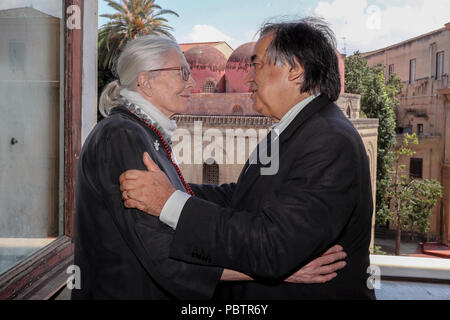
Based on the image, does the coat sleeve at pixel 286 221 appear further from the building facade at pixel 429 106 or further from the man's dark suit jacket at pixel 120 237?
the building facade at pixel 429 106

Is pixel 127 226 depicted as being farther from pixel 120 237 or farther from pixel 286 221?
pixel 286 221

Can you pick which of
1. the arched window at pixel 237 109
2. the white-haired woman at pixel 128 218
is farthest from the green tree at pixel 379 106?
the white-haired woman at pixel 128 218

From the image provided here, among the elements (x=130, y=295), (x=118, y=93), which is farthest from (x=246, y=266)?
(x=118, y=93)

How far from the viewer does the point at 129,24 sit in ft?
53.9

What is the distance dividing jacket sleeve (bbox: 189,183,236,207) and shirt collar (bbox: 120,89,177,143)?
Result: 1.30 feet

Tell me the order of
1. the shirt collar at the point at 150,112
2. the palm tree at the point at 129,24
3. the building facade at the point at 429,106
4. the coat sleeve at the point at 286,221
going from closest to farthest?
the coat sleeve at the point at 286,221
the shirt collar at the point at 150,112
the palm tree at the point at 129,24
the building facade at the point at 429,106

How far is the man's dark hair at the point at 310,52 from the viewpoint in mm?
1449

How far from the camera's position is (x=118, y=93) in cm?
165

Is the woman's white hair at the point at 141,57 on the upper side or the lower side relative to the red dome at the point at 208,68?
lower

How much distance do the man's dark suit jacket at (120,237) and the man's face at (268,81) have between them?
0.40 m

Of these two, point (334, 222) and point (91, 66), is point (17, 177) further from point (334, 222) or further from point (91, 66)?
point (334, 222)

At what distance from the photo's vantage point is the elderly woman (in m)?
1.33

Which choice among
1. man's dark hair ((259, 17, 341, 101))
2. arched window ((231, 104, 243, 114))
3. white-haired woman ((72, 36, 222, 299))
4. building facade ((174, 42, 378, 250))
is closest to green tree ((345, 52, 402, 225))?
building facade ((174, 42, 378, 250))
